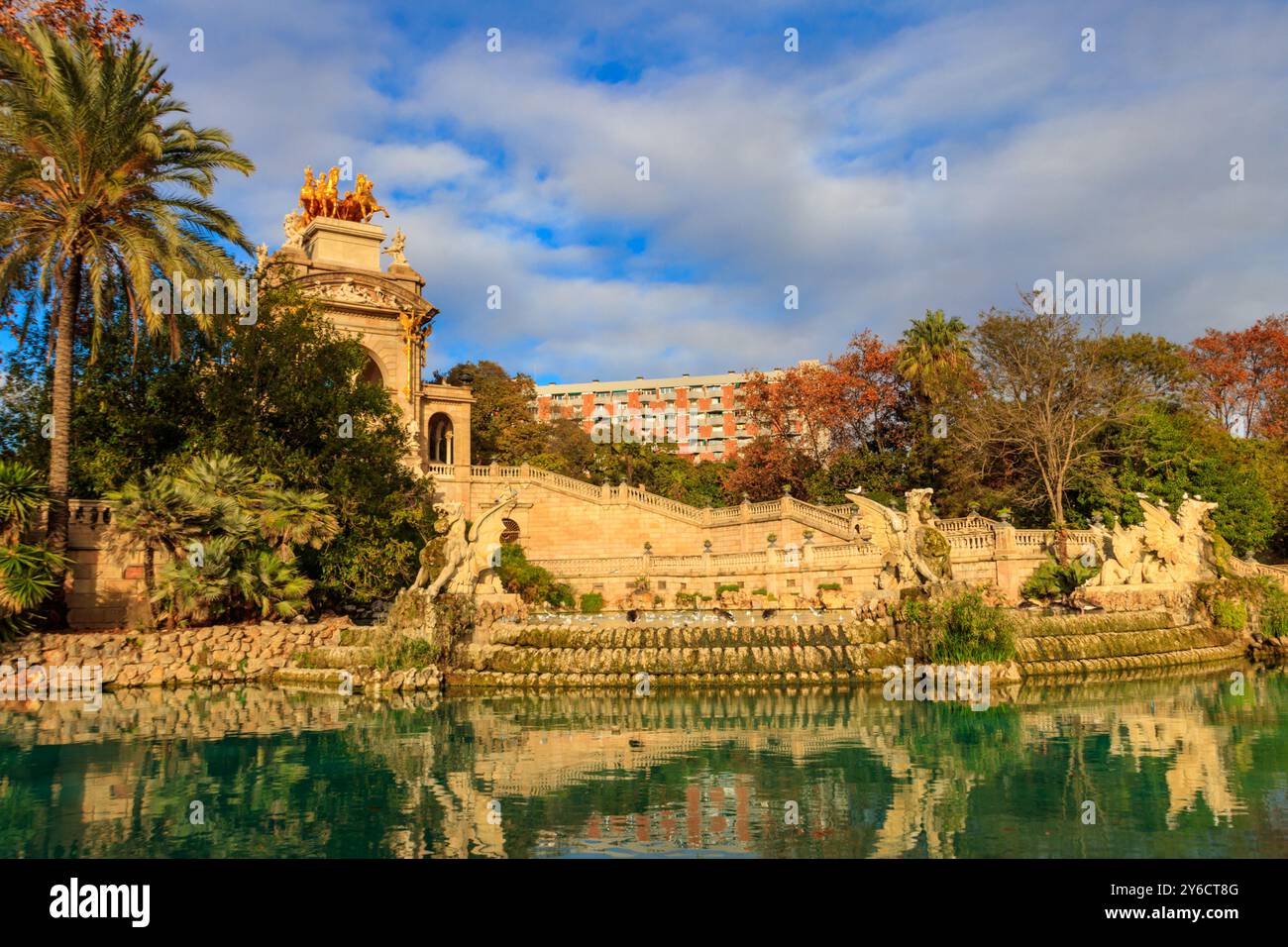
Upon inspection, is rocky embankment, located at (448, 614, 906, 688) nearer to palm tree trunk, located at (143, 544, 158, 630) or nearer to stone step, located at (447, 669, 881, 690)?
stone step, located at (447, 669, 881, 690)

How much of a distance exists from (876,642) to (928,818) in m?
10.5

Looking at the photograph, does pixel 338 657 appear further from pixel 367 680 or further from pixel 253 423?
pixel 253 423

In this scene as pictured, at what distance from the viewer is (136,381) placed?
80.1ft

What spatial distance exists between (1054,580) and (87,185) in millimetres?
28199

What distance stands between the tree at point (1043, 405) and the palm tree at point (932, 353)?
12.6 feet

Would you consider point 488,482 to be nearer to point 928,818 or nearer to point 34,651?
point 34,651

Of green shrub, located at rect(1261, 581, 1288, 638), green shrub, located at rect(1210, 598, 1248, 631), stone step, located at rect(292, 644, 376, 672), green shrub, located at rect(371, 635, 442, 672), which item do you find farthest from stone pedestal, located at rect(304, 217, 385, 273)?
green shrub, located at rect(1261, 581, 1288, 638)

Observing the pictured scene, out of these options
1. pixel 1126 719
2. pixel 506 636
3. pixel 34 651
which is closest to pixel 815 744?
pixel 1126 719

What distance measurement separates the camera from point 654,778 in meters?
11.2

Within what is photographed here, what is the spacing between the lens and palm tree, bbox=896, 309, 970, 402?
42312mm

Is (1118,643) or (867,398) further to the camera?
(867,398)

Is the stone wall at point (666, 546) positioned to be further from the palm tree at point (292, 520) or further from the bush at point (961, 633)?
the bush at point (961, 633)

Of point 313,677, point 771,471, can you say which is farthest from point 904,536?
point 771,471

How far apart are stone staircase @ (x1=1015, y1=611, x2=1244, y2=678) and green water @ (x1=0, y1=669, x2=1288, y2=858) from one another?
228cm
